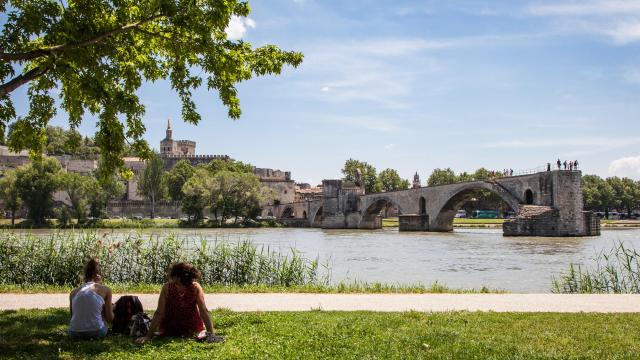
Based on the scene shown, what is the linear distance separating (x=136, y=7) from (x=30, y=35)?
5.73 feet

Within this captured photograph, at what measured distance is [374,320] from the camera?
792 centimetres

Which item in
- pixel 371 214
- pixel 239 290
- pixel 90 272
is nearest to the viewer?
pixel 90 272

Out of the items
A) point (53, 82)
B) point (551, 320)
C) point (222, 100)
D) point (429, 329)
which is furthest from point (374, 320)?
point (53, 82)

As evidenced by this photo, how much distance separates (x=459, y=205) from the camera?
57250 mm

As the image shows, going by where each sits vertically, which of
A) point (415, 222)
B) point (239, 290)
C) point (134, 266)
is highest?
point (415, 222)

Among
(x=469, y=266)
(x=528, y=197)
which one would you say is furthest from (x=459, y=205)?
(x=469, y=266)

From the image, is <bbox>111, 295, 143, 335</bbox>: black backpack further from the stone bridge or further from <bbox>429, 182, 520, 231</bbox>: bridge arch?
<bbox>429, 182, 520, 231</bbox>: bridge arch

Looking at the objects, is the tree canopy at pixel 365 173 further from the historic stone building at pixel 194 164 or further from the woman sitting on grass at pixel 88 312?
the woman sitting on grass at pixel 88 312

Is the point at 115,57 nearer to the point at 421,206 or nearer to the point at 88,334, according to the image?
the point at 88,334

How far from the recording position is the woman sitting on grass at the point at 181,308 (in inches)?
270

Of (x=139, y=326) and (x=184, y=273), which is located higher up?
(x=184, y=273)

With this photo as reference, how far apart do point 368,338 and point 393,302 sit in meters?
3.50

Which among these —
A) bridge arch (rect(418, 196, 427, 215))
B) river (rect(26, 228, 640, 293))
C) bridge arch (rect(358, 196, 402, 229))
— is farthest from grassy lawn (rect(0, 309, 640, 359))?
bridge arch (rect(358, 196, 402, 229))

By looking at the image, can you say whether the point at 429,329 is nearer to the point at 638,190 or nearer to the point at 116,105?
the point at 116,105
